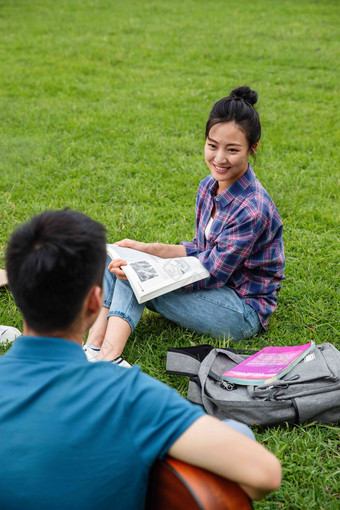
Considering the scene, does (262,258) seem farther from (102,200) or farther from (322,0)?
(322,0)

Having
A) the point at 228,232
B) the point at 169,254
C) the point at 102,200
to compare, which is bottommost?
the point at 102,200

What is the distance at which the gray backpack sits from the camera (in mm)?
2455

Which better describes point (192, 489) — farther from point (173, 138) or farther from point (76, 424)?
point (173, 138)

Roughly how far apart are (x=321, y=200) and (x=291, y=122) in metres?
2.04

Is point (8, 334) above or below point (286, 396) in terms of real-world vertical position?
below

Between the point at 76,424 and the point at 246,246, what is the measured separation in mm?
1742

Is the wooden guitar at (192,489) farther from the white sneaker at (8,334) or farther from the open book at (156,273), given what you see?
the white sneaker at (8,334)

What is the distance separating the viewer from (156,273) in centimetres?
291

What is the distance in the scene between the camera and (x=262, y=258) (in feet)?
9.85

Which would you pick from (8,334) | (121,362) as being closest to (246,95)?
(121,362)

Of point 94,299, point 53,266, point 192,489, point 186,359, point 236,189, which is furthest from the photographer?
point 236,189

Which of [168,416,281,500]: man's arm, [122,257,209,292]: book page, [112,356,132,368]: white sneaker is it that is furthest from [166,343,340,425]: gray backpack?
[168,416,281,500]: man's arm

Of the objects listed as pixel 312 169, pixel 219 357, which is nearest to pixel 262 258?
pixel 219 357

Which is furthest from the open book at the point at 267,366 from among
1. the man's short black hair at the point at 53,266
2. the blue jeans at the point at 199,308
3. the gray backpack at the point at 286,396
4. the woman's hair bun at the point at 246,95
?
the woman's hair bun at the point at 246,95
